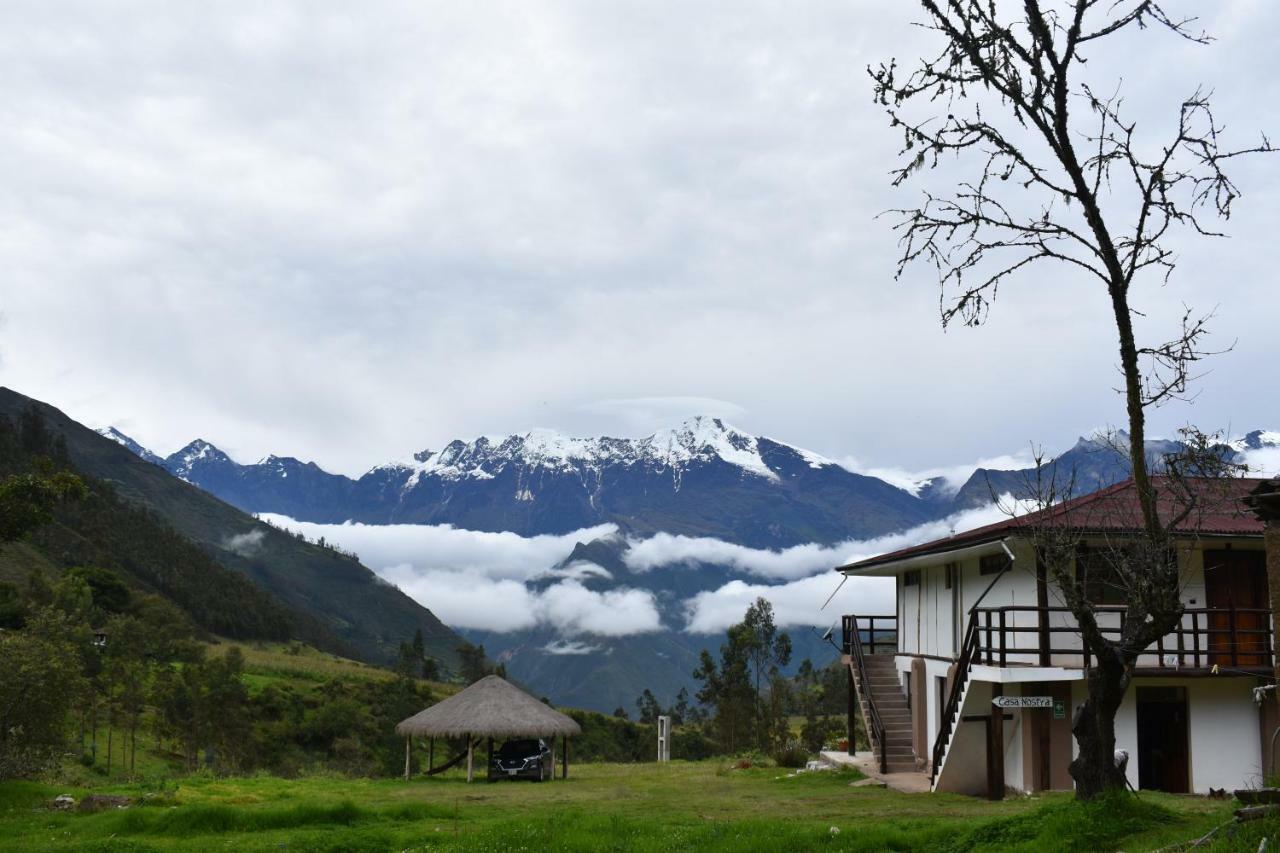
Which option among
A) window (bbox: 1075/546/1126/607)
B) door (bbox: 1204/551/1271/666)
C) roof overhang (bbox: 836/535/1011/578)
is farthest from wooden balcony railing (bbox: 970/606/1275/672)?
roof overhang (bbox: 836/535/1011/578)

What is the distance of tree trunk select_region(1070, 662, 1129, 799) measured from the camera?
12469mm

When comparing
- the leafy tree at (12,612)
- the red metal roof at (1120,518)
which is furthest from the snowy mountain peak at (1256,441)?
the leafy tree at (12,612)

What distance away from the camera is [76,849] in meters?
15.6

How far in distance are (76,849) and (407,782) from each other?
1647 centimetres

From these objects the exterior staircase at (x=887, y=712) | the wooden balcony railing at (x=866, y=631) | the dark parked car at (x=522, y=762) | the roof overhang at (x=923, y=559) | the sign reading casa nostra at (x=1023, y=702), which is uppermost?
the roof overhang at (x=923, y=559)

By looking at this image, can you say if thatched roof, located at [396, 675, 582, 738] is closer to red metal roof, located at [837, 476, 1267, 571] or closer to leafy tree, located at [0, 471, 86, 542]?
leafy tree, located at [0, 471, 86, 542]

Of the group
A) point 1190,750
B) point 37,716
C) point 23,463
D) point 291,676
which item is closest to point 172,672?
point 291,676

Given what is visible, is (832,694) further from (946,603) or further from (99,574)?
(99,574)

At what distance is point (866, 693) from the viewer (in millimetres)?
28719

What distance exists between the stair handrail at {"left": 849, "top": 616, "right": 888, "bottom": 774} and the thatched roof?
8.98 meters

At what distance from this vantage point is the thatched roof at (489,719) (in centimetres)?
3192

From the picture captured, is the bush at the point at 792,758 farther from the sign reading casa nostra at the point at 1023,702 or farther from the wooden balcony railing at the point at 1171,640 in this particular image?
the sign reading casa nostra at the point at 1023,702

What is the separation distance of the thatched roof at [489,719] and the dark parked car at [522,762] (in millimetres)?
1047

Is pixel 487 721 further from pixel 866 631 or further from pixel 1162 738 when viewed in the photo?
pixel 1162 738
